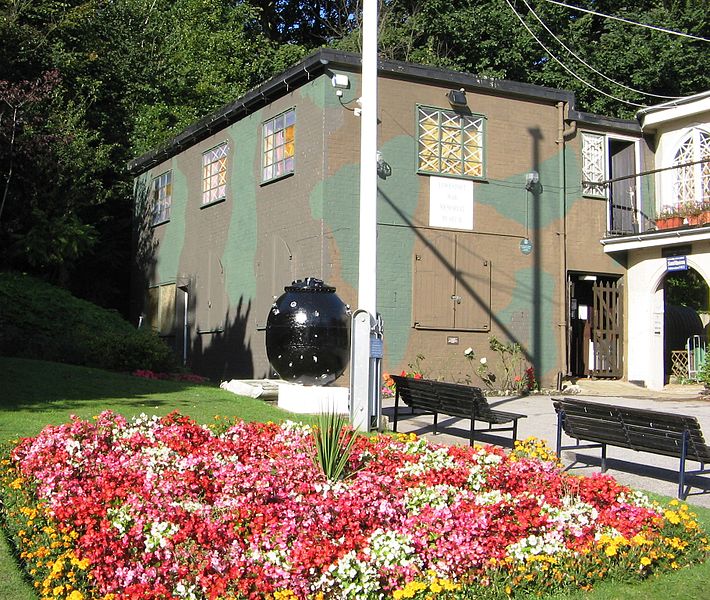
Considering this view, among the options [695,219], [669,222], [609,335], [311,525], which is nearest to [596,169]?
[669,222]

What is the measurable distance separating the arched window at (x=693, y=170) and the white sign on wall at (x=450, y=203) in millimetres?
5109

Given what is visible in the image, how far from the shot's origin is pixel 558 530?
18.5 feet

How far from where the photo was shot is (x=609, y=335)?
20.1 metres

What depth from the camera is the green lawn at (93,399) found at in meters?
9.65

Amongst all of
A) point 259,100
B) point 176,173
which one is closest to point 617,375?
point 259,100

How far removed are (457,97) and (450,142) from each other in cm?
91

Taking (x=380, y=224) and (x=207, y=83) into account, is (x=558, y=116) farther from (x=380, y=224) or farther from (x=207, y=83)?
(x=207, y=83)

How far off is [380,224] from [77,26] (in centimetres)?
1396

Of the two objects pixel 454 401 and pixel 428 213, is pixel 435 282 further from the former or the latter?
pixel 454 401

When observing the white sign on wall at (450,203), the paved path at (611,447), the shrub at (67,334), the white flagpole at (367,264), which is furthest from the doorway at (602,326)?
the white flagpole at (367,264)

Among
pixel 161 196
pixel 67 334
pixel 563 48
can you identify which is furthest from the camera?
pixel 563 48

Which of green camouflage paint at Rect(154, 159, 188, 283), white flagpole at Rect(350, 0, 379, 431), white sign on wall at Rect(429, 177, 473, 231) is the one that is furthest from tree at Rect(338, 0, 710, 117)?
white flagpole at Rect(350, 0, 379, 431)

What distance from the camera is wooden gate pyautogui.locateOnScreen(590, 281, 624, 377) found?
20062 millimetres

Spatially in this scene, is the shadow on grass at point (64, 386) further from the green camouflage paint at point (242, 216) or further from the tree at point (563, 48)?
the tree at point (563, 48)
